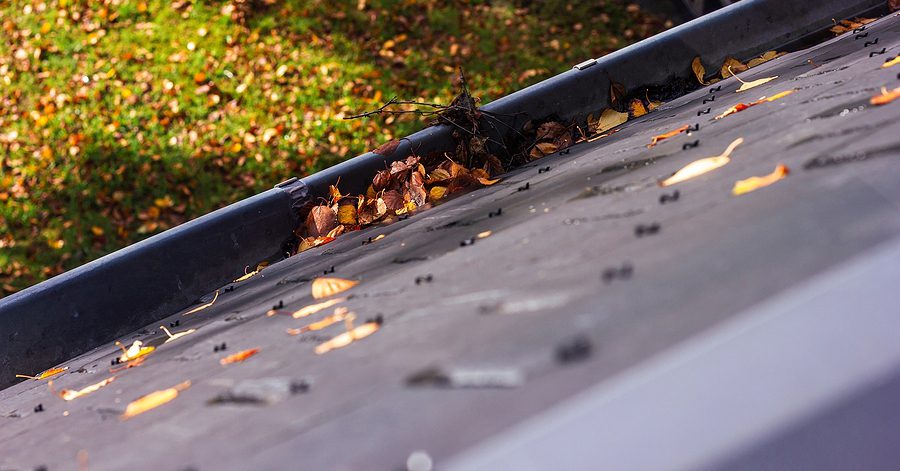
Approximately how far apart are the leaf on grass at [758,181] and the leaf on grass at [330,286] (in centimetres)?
122

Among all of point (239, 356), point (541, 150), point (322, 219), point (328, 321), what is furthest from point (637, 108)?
point (239, 356)

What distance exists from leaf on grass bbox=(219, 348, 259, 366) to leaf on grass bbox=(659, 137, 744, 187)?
3.62 feet

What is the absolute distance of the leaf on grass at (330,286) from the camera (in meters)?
2.36

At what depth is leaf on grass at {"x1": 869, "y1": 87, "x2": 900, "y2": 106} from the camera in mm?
1775

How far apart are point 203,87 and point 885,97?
6.50 metres

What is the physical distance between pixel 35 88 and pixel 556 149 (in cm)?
565

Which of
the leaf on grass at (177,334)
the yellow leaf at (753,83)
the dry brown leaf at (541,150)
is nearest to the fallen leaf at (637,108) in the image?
the dry brown leaf at (541,150)

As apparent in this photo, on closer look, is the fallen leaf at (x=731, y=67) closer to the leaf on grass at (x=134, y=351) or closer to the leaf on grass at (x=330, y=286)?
the leaf on grass at (x=330, y=286)

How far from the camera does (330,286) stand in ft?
7.89

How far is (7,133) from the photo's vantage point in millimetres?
7004

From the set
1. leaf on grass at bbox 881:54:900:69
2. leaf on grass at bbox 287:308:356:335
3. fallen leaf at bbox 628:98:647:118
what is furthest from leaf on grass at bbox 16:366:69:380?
leaf on grass at bbox 881:54:900:69

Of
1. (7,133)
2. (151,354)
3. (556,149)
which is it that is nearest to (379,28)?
(7,133)

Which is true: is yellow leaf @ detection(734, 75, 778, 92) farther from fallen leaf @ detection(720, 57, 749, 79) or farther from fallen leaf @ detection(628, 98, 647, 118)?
fallen leaf @ detection(720, 57, 749, 79)

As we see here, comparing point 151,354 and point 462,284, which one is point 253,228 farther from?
point 462,284
